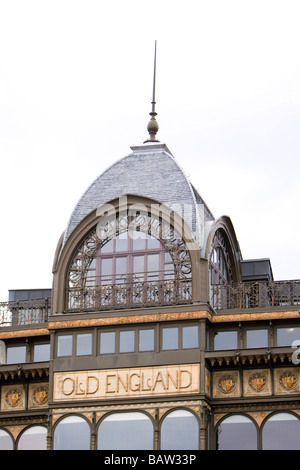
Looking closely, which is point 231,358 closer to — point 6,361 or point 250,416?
point 250,416

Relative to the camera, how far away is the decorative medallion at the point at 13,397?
217 ft

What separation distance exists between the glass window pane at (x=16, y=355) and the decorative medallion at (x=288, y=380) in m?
11.9

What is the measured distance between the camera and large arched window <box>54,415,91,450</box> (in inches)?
2472

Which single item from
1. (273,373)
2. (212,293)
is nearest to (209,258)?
(212,293)

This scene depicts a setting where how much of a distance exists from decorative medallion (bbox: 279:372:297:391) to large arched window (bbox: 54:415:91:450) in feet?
27.7

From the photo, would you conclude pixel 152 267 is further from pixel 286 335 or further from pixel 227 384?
pixel 286 335

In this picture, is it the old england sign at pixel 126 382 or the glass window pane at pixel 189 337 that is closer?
the old england sign at pixel 126 382

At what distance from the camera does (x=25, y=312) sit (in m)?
67.4

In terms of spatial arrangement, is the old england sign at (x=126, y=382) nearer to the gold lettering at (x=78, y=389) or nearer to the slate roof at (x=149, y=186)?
the gold lettering at (x=78, y=389)

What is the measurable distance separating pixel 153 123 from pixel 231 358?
42.0ft

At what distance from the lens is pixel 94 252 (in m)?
65.3

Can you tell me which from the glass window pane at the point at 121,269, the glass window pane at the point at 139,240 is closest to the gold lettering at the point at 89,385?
the glass window pane at the point at 121,269

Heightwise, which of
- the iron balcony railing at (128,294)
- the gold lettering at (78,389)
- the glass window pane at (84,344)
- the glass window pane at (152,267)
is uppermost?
the glass window pane at (152,267)
